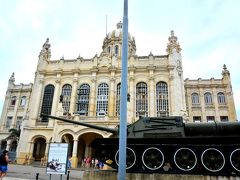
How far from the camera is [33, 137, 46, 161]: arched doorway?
3450cm

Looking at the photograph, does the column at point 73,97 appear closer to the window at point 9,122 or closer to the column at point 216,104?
the window at point 9,122

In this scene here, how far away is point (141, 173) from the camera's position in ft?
30.7

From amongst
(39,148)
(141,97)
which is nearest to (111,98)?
(141,97)

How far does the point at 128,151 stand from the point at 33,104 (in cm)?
2808

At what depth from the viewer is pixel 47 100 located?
35781mm

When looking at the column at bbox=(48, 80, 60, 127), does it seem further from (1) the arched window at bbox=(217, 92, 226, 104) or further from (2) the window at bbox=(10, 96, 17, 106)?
(1) the arched window at bbox=(217, 92, 226, 104)

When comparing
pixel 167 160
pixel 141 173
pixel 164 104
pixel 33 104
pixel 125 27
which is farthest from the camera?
pixel 33 104

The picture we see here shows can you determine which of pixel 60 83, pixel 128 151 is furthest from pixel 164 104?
pixel 128 151

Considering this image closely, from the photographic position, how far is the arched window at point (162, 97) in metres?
32.5

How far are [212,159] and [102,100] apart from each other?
82.9ft

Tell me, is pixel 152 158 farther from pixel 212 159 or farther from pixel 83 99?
pixel 83 99

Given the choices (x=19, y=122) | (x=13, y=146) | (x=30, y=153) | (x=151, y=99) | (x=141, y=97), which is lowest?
(x=30, y=153)

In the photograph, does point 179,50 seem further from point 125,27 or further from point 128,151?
point 125,27

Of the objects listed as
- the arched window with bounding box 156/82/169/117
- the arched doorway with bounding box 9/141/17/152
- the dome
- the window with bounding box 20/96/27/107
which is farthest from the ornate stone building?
the window with bounding box 20/96/27/107
